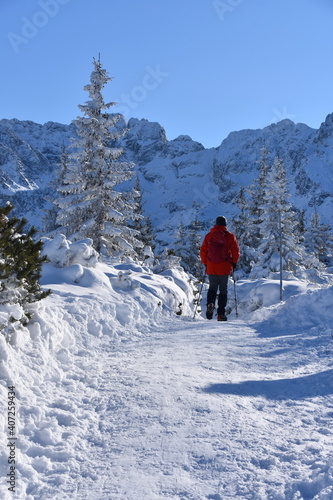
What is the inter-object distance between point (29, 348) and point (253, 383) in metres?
2.87

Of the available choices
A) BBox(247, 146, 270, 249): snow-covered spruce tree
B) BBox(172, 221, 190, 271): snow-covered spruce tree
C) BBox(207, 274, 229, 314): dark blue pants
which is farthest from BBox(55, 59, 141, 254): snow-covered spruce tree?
BBox(247, 146, 270, 249): snow-covered spruce tree

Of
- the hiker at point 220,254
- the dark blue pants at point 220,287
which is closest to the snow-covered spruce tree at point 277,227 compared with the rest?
the dark blue pants at point 220,287

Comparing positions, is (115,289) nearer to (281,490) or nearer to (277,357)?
(277,357)

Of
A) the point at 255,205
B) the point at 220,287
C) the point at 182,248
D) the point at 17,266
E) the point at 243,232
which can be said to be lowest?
the point at 220,287

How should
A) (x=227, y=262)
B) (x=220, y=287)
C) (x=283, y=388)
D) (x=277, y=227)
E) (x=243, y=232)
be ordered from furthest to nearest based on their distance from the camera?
(x=243, y=232)
(x=277, y=227)
(x=220, y=287)
(x=227, y=262)
(x=283, y=388)

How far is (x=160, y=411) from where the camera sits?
11.6 ft

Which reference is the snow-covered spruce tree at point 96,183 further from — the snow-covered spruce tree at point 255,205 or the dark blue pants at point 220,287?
the snow-covered spruce tree at point 255,205

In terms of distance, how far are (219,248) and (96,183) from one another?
1132 cm

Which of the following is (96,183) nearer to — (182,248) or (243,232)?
(182,248)

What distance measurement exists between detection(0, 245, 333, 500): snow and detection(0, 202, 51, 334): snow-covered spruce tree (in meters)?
0.34

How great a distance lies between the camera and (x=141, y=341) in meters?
6.68

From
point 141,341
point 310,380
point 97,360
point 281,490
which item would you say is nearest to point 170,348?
point 141,341

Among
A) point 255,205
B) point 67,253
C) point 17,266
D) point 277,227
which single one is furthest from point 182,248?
point 17,266

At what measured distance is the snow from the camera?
8.21ft
